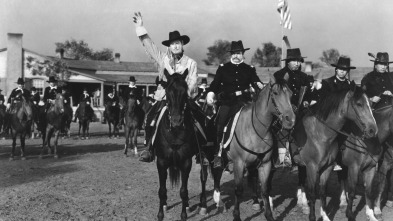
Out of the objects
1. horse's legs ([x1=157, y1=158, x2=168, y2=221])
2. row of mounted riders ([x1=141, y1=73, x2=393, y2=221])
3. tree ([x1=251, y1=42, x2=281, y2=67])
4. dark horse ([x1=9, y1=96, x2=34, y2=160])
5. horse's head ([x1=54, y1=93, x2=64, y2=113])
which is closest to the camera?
row of mounted riders ([x1=141, y1=73, x2=393, y2=221])

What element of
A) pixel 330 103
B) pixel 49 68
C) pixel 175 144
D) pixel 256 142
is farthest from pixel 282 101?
pixel 49 68

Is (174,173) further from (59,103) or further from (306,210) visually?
(59,103)

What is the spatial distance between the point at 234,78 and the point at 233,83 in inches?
4.5

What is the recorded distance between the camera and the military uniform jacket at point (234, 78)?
8.40m

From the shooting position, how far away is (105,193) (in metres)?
9.89

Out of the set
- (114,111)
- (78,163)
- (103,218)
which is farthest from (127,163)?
(114,111)

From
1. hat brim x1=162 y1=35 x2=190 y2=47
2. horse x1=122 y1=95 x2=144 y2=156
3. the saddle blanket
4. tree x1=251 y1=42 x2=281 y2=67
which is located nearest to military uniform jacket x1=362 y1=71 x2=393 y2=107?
the saddle blanket

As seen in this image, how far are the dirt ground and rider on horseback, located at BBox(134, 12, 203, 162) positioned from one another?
5.13 ft

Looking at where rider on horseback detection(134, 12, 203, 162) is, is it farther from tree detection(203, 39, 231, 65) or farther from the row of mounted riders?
tree detection(203, 39, 231, 65)

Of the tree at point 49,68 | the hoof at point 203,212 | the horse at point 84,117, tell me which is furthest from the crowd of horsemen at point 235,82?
the tree at point 49,68

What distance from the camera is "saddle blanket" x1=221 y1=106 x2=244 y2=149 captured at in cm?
773

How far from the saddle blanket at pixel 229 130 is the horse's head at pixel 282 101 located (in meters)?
0.95

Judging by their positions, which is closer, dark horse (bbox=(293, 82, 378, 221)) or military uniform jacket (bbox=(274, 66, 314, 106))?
dark horse (bbox=(293, 82, 378, 221))

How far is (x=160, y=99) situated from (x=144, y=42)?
3.65 feet
